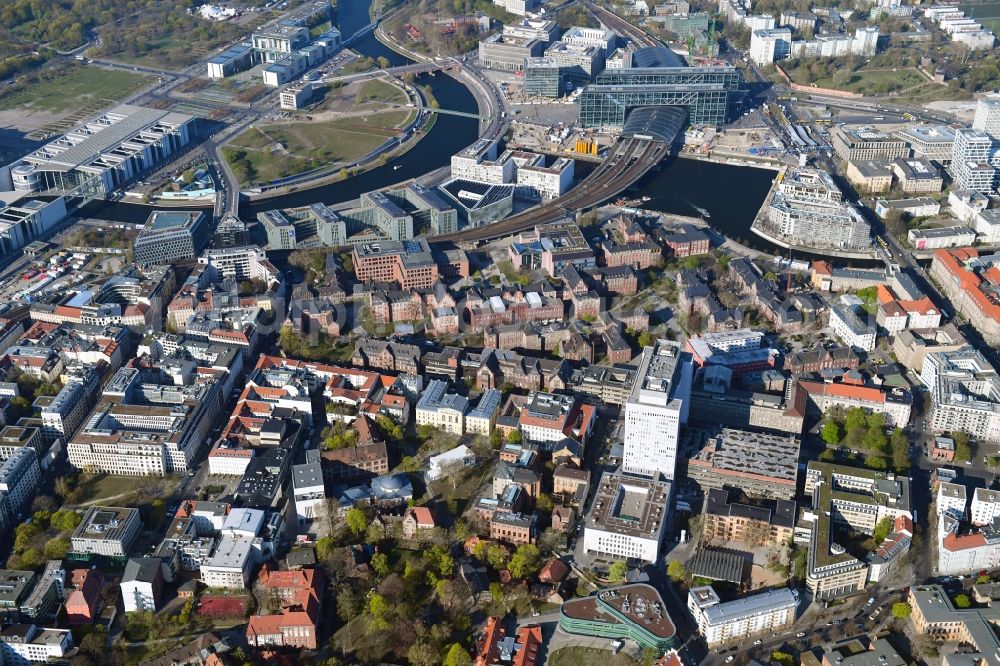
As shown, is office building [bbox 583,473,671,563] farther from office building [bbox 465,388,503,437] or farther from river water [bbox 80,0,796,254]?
river water [bbox 80,0,796,254]

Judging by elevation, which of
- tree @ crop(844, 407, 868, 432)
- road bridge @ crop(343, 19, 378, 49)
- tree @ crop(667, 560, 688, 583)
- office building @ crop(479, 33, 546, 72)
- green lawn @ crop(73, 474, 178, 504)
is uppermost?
office building @ crop(479, 33, 546, 72)

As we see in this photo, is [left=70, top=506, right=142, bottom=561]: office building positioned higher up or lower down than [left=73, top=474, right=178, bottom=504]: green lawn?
higher up

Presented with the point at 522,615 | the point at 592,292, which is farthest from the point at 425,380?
the point at 522,615

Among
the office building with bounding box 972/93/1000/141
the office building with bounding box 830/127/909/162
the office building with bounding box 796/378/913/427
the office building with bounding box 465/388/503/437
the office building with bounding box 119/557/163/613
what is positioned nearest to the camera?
the office building with bounding box 119/557/163/613

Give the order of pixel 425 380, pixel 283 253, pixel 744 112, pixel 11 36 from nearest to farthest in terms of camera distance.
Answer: pixel 425 380, pixel 283 253, pixel 744 112, pixel 11 36

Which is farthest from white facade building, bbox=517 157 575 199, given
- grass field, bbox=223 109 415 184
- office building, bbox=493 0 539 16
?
office building, bbox=493 0 539 16

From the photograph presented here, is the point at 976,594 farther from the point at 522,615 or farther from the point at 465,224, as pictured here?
the point at 465,224

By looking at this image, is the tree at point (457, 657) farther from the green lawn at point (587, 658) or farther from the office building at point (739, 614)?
the office building at point (739, 614)
